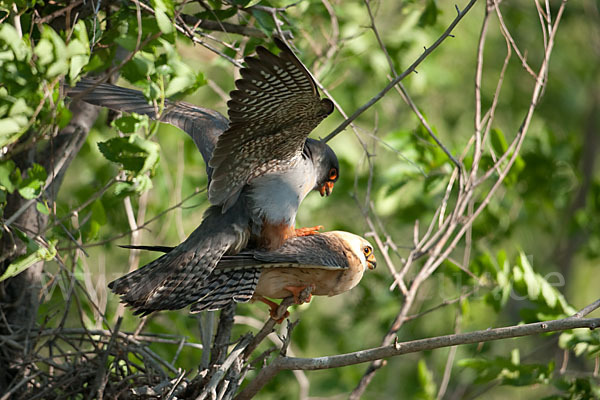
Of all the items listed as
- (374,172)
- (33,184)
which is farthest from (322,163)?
(374,172)

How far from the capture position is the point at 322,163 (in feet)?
13.2

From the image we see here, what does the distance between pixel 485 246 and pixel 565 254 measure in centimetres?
292

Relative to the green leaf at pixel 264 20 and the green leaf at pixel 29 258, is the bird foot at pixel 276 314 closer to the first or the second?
the green leaf at pixel 29 258

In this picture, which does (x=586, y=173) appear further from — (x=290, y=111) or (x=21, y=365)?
(x=21, y=365)

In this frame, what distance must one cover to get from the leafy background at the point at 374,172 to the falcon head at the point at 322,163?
271 mm

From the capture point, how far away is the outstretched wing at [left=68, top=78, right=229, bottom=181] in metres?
3.84

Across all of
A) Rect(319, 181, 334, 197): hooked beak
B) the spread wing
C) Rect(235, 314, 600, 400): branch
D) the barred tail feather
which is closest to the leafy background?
Rect(319, 181, 334, 197): hooked beak

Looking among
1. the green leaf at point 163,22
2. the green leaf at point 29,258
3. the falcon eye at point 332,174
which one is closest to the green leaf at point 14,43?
the green leaf at point 163,22

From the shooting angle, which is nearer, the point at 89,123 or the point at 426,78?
the point at 89,123

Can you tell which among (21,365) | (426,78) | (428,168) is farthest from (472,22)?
(21,365)

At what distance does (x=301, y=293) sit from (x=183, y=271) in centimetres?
58

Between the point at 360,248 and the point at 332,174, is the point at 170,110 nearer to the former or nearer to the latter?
the point at 332,174

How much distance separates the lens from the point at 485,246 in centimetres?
600

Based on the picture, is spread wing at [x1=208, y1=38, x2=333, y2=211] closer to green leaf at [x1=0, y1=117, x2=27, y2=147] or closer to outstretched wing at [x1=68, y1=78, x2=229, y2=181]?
outstretched wing at [x1=68, y1=78, x2=229, y2=181]
